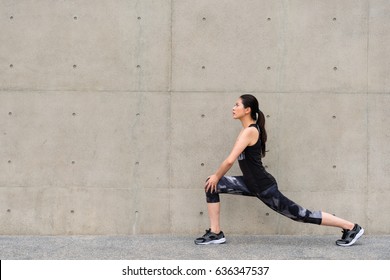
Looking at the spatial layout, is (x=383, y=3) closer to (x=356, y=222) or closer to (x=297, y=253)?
(x=356, y=222)

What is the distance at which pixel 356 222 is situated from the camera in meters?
6.10

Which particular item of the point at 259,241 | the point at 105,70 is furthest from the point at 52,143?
the point at 259,241

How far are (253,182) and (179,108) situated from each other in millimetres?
1186

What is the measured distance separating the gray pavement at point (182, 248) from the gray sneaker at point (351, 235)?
6cm

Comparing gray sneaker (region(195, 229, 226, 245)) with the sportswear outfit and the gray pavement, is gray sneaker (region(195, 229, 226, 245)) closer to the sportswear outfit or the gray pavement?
the gray pavement

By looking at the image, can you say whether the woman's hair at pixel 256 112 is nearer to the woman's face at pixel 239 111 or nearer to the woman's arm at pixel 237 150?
the woman's face at pixel 239 111

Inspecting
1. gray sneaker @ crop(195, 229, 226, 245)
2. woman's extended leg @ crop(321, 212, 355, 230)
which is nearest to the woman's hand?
gray sneaker @ crop(195, 229, 226, 245)

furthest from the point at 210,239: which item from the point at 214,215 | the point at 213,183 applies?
the point at 213,183

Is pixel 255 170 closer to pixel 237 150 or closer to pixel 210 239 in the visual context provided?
pixel 237 150

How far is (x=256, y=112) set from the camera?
5.60 metres

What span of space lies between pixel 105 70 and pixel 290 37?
198cm

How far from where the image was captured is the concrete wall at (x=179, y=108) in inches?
240

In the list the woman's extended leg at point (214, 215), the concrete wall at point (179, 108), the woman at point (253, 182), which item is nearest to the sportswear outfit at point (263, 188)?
the woman at point (253, 182)

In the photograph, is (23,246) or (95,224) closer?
(23,246)
